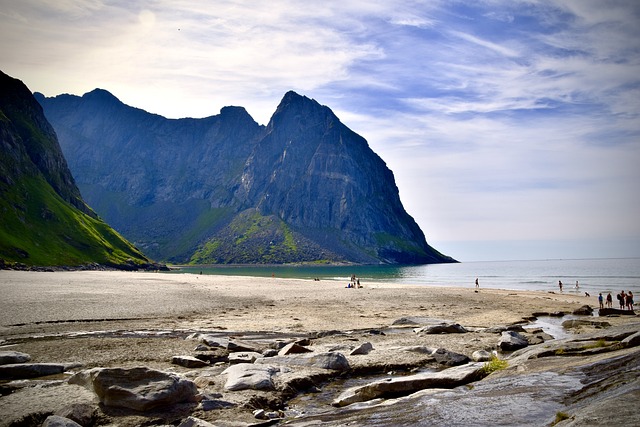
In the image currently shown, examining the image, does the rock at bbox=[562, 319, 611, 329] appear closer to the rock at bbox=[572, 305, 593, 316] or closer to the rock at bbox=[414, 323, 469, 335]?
the rock at bbox=[572, 305, 593, 316]

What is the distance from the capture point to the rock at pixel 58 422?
41.0ft

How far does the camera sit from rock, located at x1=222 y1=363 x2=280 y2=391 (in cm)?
1766

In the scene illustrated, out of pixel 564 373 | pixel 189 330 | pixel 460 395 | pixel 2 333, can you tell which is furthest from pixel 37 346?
pixel 564 373

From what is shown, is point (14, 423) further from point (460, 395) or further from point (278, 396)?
point (460, 395)

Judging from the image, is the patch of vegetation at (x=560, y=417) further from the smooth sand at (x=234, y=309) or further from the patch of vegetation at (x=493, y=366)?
the smooth sand at (x=234, y=309)

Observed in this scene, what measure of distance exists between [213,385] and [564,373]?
1332cm

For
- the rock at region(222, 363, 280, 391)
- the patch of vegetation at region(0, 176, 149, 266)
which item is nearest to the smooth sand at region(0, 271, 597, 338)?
the rock at region(222, 363, 280, 391)

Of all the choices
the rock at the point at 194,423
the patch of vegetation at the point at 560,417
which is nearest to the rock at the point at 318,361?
the rock at the point at 194,423

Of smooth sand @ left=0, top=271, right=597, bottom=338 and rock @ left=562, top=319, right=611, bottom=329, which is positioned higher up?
smooth sand @ left=0, top=271, right=597, bottom=338

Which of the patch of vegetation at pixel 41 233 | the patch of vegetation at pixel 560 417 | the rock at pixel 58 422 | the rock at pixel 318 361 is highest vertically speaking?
the patch of vegetation at pixel 41 233

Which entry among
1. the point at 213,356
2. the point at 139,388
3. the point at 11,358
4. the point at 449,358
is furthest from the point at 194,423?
the point at 449,358

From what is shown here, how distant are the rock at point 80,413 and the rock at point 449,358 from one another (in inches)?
633

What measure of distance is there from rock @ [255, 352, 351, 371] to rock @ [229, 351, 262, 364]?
41cm

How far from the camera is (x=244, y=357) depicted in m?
22.5
